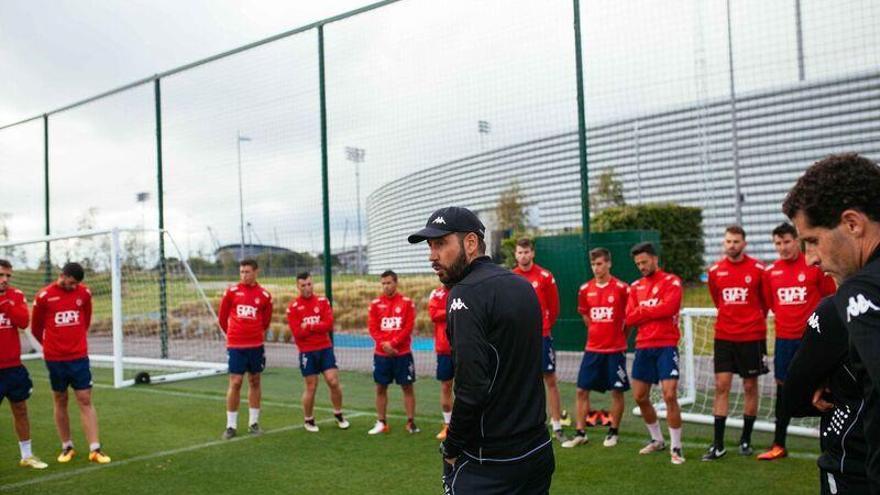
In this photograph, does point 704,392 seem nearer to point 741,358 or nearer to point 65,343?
point 741,358

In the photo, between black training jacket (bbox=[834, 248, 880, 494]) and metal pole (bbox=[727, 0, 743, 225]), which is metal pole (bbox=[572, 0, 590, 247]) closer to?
metal pole (bbox=[727, 0, 743, 225])

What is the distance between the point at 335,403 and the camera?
9125mm

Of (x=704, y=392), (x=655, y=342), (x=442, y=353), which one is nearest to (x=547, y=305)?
(x=442, y=353)

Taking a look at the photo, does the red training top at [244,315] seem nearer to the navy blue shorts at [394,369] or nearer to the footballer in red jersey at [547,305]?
the navy blue shorts at [394,369]

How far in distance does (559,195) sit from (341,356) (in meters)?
6.08

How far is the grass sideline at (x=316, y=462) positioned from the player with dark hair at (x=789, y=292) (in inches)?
37.9

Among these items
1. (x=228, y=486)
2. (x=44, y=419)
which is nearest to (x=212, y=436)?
(x=228, y=486)

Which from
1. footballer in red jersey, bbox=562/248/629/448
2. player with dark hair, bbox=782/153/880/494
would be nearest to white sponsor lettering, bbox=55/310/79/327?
footballer in red jersey, bbox=562/248/629/448

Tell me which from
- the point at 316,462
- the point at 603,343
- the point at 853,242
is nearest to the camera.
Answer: the point at 853,242

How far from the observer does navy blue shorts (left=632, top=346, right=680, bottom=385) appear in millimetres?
7211

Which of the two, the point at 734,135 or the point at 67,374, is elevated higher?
the point at 734,135

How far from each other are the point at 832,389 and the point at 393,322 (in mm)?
6673

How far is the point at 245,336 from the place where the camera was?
9016mm

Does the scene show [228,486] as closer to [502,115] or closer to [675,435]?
[675,435]
